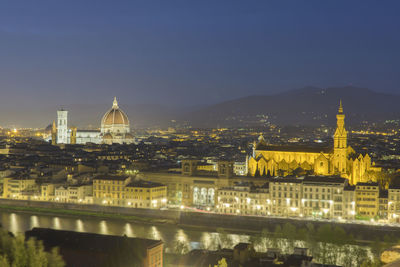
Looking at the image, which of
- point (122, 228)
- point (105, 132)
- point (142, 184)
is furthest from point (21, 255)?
point (105, 132)

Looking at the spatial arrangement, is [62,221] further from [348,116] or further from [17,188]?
[348,116]

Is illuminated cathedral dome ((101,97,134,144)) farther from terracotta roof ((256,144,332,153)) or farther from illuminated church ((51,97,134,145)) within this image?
terracotta roof ((256,144,332,153))

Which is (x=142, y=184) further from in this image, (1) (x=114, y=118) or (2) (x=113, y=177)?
(1) (x=114, y=118)

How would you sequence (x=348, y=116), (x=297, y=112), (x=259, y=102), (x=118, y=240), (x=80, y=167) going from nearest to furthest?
(x=118, y=240)
(x=80, y=167)
(x=348, y=116)
(x=297, y=112)
(x=259, y=102)

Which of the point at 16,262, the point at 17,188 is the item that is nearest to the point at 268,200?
the point at 17,188

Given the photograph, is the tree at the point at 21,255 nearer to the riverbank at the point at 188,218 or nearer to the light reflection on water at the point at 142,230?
the light reflection on water at the point at 142,230

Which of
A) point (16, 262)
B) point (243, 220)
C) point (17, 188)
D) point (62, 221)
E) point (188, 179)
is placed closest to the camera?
point (16, 262)

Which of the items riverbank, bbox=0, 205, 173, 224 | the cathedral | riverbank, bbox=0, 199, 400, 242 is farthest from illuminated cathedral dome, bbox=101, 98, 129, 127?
riverbank, bbox=0, 205, 173, 224

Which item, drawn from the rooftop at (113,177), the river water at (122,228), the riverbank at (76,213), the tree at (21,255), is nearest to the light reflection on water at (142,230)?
the river water at (122,228)
